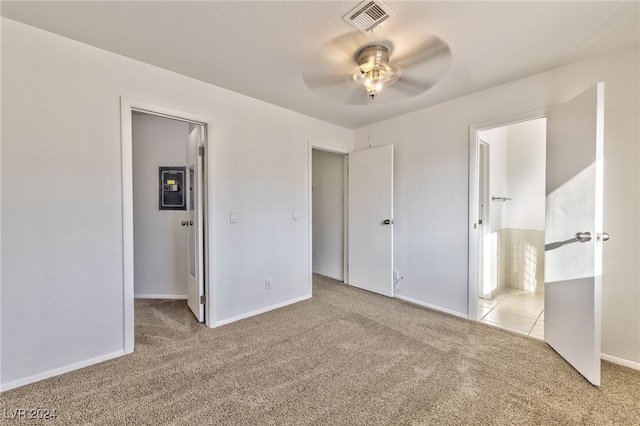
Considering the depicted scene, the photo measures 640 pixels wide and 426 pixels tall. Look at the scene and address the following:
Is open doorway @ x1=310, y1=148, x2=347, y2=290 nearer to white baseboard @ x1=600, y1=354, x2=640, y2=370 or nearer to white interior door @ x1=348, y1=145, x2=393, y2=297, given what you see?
white interior door @ x1=348, y1=145, x2=393, y2=297

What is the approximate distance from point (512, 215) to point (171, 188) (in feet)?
16.0

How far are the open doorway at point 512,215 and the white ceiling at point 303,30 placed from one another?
1.48 metres

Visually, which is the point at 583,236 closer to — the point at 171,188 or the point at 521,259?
the point at 521,259

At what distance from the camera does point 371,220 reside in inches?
147

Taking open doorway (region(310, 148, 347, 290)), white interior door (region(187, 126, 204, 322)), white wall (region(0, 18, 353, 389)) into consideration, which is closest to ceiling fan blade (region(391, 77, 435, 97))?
open doorway (region(310, 148, 347, 290))

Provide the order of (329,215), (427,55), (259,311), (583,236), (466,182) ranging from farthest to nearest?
(329,215) < (259,311) < (466,182) < (427,55) < (583,236)

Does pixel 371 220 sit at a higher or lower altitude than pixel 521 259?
higher

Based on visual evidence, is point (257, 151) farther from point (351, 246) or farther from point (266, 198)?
point (351, 246)

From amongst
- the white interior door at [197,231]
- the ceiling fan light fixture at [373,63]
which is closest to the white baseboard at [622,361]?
the ceiling fan light fixture at [373,63]

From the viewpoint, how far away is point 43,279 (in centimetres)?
185

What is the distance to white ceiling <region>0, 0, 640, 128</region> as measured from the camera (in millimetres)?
1585

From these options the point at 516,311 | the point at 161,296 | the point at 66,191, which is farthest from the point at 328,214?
the point at 66,191

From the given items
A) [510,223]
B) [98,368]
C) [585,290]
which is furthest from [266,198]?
[510,223]

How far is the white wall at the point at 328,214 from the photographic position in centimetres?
441
